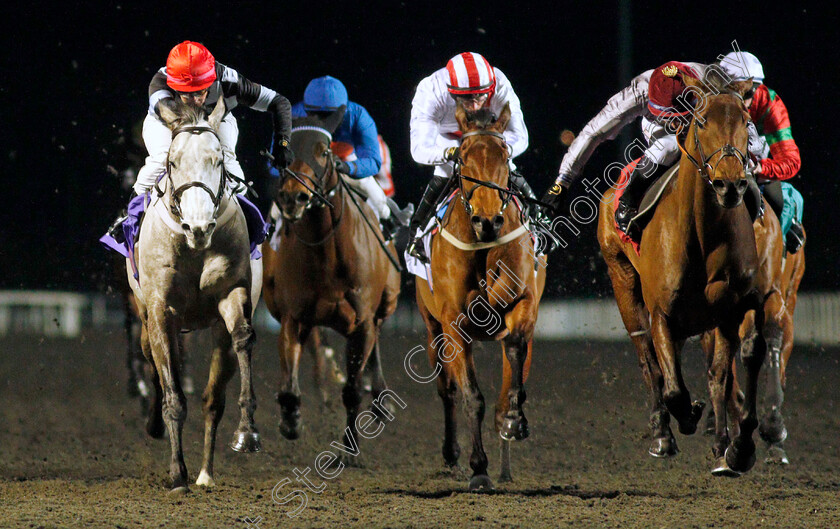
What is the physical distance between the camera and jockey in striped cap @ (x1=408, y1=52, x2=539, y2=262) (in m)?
6.36

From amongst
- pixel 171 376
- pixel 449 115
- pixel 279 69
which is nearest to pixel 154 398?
pixel 171 376

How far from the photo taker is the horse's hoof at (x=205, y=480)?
611cm

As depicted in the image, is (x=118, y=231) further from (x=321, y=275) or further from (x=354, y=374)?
(x=354, y=374)

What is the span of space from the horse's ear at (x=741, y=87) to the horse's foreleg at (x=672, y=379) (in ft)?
4.04

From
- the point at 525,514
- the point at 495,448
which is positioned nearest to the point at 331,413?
the point at 495,448

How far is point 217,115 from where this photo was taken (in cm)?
566

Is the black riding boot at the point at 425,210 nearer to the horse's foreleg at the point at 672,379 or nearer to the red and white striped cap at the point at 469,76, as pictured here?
the red and white striped cap at the point at 469,76

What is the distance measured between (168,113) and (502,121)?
1859mm

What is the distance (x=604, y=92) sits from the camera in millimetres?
19828

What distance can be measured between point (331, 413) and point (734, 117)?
17.4 feet

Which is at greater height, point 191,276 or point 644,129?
point 644,129

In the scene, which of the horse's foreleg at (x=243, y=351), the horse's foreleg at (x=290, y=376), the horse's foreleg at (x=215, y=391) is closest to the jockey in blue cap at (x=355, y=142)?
the horse's foreleg at (x=290, y=376)

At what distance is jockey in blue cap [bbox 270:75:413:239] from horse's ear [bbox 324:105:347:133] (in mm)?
79

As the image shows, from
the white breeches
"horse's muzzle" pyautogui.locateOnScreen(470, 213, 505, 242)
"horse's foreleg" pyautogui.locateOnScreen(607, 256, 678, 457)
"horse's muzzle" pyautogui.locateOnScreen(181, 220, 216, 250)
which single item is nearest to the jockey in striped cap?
"horse's muzzle" pyautogui.locateOnScreen(470, 213, 505, 242)
